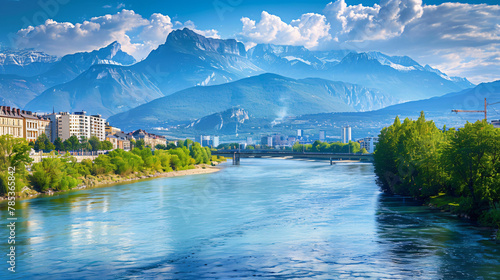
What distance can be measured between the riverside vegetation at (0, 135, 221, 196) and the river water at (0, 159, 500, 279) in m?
7.41

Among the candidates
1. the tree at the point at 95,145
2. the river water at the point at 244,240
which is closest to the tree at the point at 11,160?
the river water at the point at 244,240

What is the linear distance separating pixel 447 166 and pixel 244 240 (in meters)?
23.4

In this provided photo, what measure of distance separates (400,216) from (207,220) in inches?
844

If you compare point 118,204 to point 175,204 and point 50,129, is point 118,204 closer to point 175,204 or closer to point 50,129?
point 175,204

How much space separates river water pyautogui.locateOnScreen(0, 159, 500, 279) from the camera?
32969mm

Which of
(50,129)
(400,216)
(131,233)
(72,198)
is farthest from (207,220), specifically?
(50,129)

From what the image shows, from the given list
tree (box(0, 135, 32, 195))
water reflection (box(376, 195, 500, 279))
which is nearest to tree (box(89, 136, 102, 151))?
tree (box(0, 135, 32, 195))

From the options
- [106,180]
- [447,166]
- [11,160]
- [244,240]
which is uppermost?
[11,160]

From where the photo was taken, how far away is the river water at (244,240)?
32969 millimetres

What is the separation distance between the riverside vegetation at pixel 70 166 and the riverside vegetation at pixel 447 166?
5324 centimetres

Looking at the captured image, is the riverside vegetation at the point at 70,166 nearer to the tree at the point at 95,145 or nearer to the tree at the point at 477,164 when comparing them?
the tree at the point at 95,145

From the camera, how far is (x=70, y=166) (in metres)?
93.1

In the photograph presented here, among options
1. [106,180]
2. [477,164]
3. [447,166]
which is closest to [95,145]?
[106,180]

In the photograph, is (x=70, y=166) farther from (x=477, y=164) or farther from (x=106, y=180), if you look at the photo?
(x=477, y=164)
